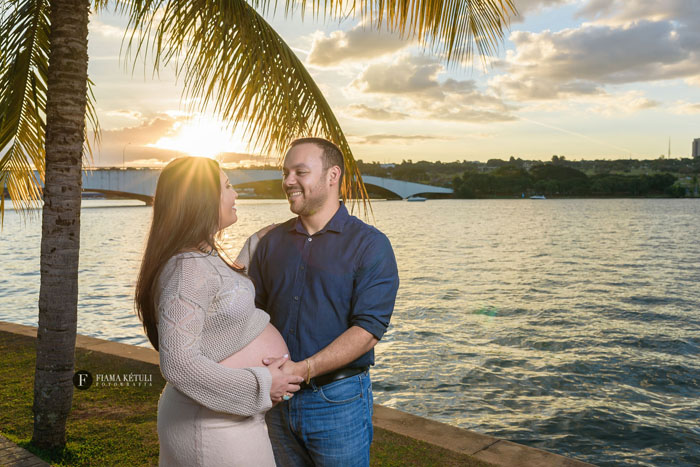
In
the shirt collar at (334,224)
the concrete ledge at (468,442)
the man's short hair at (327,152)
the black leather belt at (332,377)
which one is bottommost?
the concrete ledge at (468,442)

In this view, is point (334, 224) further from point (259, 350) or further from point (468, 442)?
point (468, 442)

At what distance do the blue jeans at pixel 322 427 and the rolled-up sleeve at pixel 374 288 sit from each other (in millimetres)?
284

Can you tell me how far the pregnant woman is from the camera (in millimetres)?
1898

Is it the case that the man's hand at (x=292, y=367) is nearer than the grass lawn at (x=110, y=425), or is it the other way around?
the man's hand at (x=292, y=367)

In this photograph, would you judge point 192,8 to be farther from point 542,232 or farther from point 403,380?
point 542,232

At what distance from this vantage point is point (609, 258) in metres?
30.2

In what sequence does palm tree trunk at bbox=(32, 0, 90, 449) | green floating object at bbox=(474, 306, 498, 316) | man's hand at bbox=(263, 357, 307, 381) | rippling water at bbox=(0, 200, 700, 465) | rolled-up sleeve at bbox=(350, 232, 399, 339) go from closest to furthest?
1. man's hand at bbox=(263, 357, 307, 381)
2. rolled-up sleeve at bbox=(350, 232, 399, 339)
3. palm tree trunk at bbox=(32, 0, 90, 449)
4. rippling water at bbox=(0, 200, 700, 465)
5. green floating object at bbox=(474, 306, 498, 316)

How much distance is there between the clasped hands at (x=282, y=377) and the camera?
2.09 metres

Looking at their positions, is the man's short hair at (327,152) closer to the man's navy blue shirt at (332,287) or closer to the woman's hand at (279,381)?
the man's navy blue shirt at (332,287)

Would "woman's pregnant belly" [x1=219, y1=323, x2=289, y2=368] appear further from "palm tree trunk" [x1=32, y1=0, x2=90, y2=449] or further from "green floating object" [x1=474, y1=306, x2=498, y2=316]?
"green floating object" [x1=474, y1=306, x2=498, y2=316]

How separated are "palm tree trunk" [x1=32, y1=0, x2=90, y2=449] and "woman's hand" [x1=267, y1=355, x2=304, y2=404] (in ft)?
9.53

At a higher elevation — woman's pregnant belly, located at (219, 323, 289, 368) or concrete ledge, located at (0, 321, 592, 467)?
woman's pregnant belly, located at (219, 323, 289, 368)

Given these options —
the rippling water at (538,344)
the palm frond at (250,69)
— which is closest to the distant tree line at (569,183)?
the rippling water at (538,344)

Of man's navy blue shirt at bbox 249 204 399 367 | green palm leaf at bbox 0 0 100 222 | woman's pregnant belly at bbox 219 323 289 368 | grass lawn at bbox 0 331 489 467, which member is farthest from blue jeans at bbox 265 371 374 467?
green palm leaf at bbox 0 0 100 222
